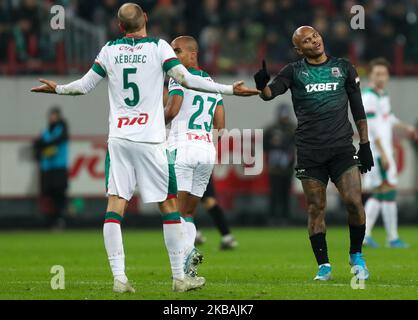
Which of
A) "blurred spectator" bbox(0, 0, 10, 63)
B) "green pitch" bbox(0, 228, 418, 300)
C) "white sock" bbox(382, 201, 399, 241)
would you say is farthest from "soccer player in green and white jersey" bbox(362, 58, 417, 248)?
"blurred spectator" bbox(0, 0, 10, 63)

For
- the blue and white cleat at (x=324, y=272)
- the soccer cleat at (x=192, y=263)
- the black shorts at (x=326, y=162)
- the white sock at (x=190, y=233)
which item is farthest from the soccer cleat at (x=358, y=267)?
the white sock at (x=190, y=233)

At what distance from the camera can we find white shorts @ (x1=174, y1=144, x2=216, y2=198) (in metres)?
12.5

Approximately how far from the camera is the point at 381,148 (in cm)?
1688

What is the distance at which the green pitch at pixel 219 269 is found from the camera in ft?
33.1

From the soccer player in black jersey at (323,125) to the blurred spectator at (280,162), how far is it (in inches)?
482

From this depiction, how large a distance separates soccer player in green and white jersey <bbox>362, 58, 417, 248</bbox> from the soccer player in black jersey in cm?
547

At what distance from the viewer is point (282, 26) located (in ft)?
84.0

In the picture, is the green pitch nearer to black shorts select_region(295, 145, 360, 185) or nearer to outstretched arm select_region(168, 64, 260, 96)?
black shorts select_region(295, 145, 360, 185)

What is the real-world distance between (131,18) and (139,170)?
1.35 m

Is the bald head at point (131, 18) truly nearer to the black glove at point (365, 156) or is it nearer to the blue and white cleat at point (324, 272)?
the black glove at point (365, 156)

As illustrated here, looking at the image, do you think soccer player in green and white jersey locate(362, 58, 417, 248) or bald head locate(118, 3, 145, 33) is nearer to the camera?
bald head locate(118, 3, 145, 33)

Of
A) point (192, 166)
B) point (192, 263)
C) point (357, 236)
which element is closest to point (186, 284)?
point (192, 263)

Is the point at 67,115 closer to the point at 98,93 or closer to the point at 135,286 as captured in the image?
the point at 98,93

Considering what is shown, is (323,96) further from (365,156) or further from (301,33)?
(365,156)
